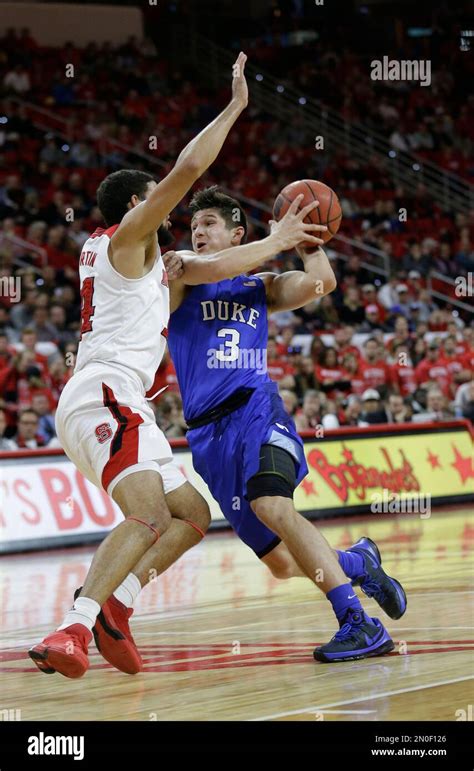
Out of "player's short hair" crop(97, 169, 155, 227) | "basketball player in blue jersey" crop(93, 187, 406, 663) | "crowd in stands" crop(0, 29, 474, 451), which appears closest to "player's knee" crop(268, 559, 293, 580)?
"basketball player in blue jersey" crop(93, 187, 406, 663)

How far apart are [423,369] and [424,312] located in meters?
2.96

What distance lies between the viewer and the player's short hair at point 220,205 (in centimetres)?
686

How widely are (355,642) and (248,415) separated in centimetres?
129

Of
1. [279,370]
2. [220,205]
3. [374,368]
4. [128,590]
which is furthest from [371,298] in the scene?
[128,590]

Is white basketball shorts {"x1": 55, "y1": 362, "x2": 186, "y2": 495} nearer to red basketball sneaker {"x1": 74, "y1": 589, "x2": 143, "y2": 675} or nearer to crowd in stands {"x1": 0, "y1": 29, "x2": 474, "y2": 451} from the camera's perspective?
red basketball sneaker {"x1": 74, "y1": 589, "x2": 143, "y2": 675}

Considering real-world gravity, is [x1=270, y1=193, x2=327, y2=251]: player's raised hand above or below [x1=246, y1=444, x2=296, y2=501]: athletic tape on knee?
above

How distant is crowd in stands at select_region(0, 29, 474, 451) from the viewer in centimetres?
1578

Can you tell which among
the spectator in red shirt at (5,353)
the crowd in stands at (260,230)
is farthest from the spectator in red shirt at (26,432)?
the spectator in red shirt at (5,353)

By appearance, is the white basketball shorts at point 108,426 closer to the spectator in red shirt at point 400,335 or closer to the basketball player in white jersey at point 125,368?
the basketball player in white jersey at point 125,368

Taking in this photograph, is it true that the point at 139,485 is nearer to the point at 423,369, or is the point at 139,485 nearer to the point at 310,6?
the point at 423,369

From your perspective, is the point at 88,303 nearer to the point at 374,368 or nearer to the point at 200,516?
the point at 200,516

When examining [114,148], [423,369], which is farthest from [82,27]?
[423,369]

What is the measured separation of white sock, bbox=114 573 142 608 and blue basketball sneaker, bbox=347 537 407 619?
4.11 feet

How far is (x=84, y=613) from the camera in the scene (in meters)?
5.45
